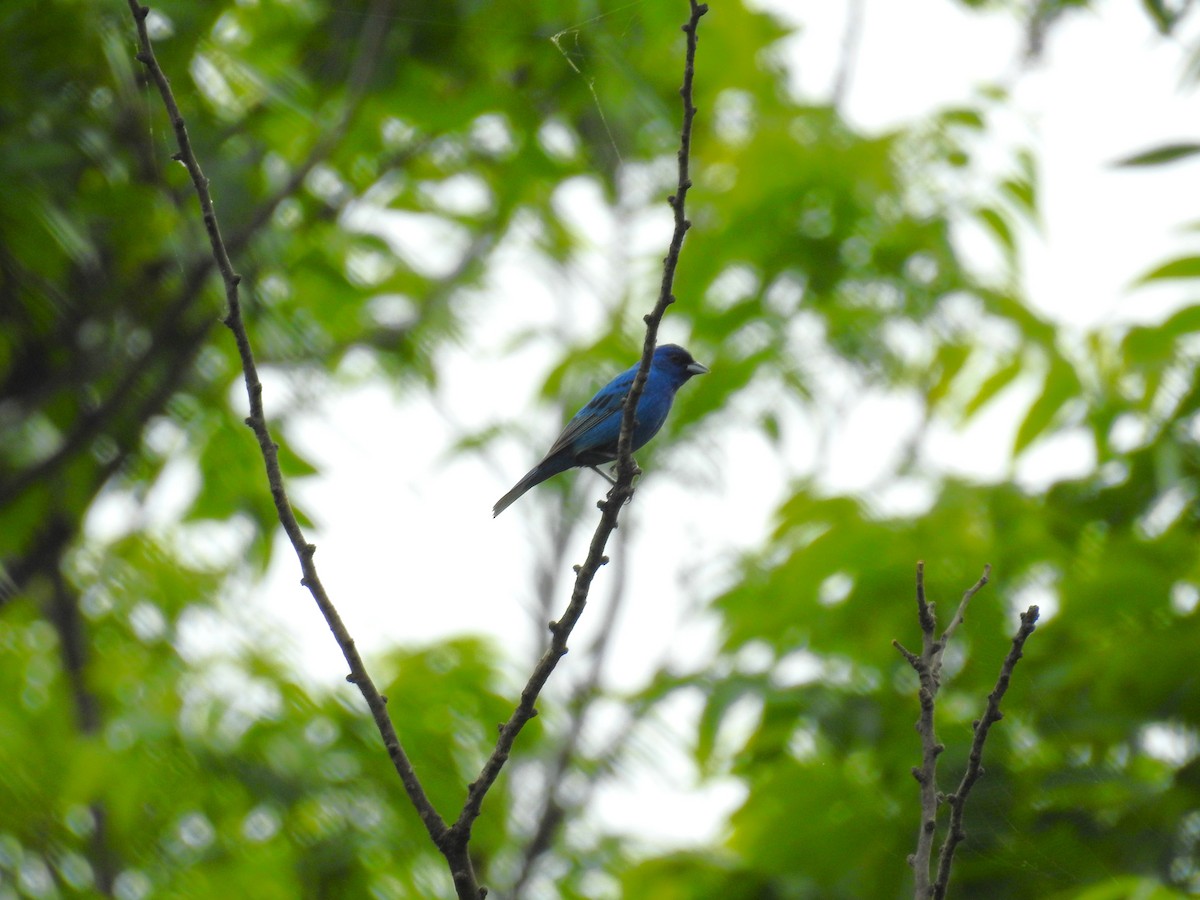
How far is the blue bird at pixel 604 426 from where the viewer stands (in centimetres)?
620

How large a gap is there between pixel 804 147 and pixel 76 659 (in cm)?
456

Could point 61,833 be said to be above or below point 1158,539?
below

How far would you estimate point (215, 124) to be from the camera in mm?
5391

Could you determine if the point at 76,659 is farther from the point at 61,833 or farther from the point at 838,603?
the point at 838,603

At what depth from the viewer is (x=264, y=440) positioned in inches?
110

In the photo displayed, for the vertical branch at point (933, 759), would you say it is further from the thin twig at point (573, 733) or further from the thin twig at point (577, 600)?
the thin twig at point (573, 733)

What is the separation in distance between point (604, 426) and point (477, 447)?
143 centimetres

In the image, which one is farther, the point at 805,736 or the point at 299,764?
the point at 299,764

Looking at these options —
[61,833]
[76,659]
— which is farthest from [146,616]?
[61,833]

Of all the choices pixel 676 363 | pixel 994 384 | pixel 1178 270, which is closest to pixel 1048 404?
pixel 994 384

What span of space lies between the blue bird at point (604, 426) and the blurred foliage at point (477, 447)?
0.60 feet

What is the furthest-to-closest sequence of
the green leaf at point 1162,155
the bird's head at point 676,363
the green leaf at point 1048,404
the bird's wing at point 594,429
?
the bird's head at point 676,363 → the bird's wing at point 594,429 → the green leaf at point 1048,404 → the green leaf at point 1162,155

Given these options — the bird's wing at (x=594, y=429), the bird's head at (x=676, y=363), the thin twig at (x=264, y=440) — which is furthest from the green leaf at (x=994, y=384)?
the thin twig at (x=264, y=440)

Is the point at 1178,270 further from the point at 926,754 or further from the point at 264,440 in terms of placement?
the point at 264,440
